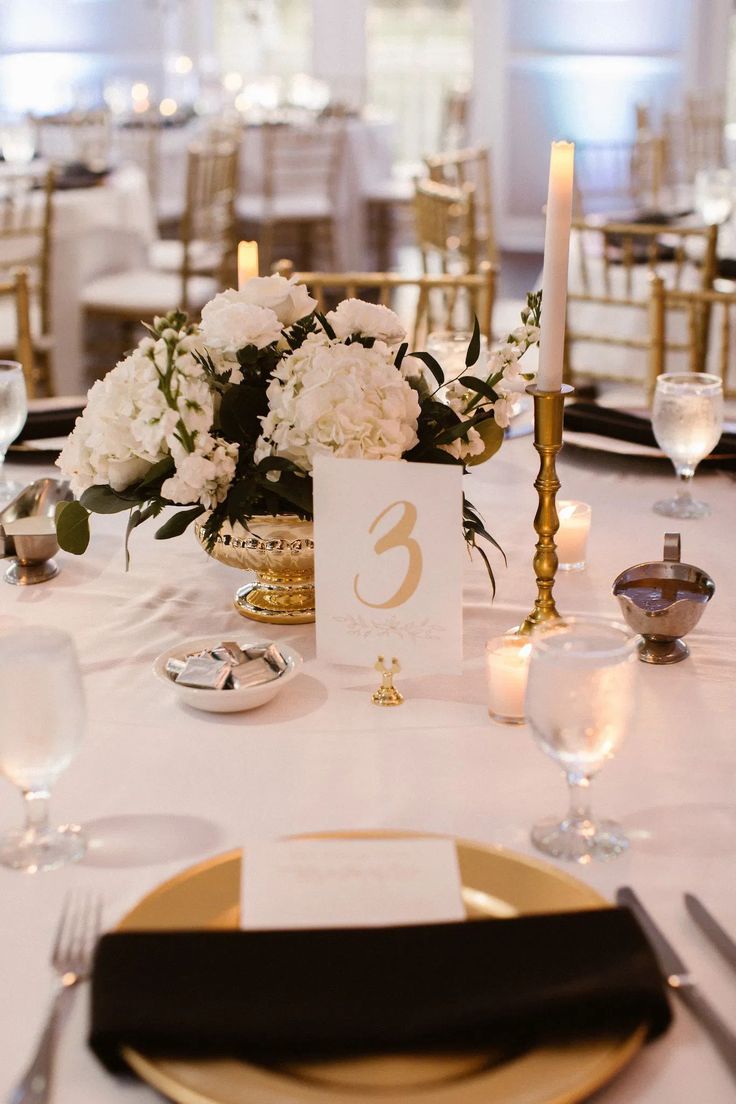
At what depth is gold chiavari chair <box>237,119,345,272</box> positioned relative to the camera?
259 inches

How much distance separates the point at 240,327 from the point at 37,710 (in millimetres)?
486

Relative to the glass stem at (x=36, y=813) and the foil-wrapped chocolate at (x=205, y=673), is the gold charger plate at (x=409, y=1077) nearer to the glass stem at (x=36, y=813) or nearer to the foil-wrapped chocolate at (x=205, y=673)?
the glass stem at (x=36, y=813)

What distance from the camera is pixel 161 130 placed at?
22.0ft

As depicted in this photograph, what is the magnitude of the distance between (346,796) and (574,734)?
23cm

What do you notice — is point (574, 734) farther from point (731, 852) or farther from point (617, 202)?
point (617, 202)

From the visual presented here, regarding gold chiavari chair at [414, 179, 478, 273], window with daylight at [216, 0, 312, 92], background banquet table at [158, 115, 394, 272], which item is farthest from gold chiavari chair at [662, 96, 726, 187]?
gold chiavari chair at [414, 179, 478, 273]

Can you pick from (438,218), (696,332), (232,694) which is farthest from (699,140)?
(232,694)

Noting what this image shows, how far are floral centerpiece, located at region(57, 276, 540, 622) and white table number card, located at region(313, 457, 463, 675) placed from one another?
5 cm

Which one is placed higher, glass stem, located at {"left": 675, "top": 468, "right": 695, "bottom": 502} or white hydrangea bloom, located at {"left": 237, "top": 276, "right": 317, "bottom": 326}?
white hydrangea bloom, located at {"left": 237, "top": 276, "right": 317, "bottom": 326}

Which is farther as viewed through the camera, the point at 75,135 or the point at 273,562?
the point at 75,135

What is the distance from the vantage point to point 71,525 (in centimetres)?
132

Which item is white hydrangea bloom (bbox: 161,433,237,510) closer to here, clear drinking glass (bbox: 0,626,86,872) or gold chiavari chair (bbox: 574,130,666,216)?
clear drinking glass (bbox: 0,626,86,872)

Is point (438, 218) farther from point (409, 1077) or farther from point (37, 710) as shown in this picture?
point (409, 1077)

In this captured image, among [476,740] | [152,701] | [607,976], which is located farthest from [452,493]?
[607,976]
